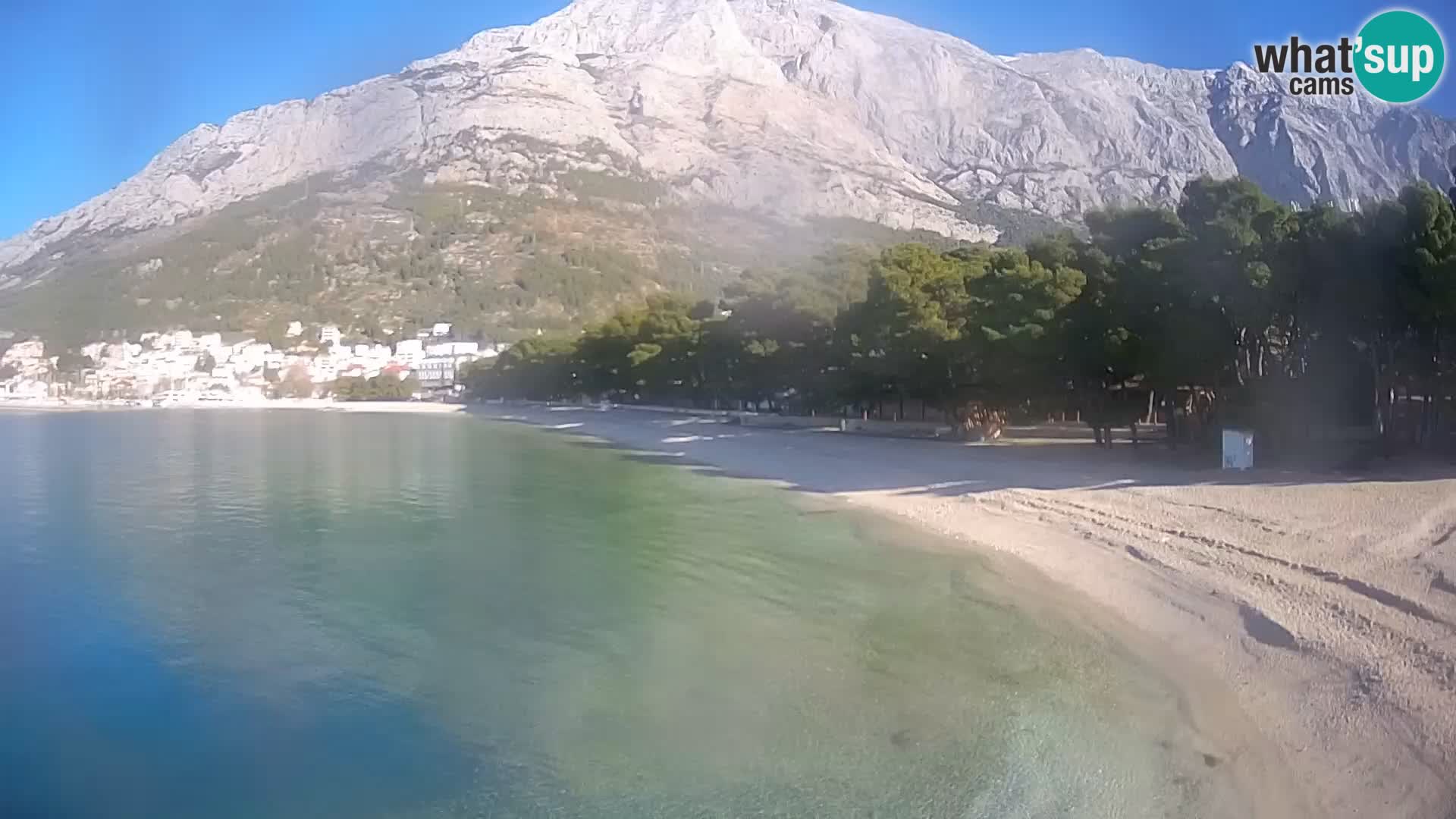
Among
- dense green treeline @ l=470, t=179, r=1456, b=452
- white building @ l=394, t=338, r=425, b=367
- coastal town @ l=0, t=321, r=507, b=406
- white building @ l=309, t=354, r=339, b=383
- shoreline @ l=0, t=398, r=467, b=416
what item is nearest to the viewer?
dense green treeline @ l=470, t=179, r=1456, b=452

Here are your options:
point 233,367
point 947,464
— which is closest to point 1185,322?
point 947,464

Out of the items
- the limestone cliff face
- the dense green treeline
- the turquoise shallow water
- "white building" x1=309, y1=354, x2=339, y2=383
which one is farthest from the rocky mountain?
the turquoise shallow water

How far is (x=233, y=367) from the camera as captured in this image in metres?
120

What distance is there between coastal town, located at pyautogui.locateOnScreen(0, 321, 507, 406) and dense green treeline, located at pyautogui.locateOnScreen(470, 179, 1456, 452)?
7485cm

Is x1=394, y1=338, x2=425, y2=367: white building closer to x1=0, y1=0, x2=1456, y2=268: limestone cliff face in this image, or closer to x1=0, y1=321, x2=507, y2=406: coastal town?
x1=0, y1=321, x2=507, y2=406: coastal town

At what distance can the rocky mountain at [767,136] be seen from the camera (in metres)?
102

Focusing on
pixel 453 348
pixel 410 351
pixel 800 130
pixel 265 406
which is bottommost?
pixel 265 406

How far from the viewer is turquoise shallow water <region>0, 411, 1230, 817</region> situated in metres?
8.84

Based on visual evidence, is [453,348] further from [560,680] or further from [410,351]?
[560,680]

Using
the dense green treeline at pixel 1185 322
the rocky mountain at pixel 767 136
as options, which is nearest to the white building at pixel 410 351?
the rocky mountain at pixel 767 136

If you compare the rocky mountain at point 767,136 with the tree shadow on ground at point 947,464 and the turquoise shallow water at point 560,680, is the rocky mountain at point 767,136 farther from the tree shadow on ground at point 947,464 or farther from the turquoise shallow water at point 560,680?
the turquoise shallow water at point 560,680

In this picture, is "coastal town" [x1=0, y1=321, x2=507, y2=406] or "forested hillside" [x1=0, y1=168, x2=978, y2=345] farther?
"forested hillside" [x1=0, y1=168, x2=978, y2=345]

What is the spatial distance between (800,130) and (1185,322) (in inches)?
5046

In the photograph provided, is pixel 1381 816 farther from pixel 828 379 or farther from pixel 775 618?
pixel 828 379
